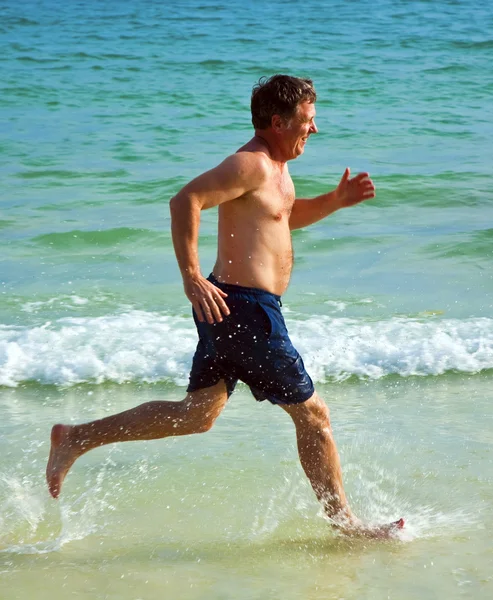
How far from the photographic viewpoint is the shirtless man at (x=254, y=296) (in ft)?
11.1

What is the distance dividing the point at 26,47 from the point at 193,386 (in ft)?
64.4

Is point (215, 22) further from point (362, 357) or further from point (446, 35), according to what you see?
point (362, 357)

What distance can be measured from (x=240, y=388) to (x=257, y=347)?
6.65 ft

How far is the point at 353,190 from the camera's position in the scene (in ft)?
13.0

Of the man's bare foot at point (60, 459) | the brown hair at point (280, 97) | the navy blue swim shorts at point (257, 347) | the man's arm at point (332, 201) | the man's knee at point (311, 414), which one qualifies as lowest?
the man's bare foot at point (60, 459)

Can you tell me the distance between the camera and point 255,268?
139 inches

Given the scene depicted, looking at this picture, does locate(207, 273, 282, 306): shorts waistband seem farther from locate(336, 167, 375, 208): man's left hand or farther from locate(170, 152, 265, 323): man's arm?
locate(336, 167, 375, 208): man's left hand

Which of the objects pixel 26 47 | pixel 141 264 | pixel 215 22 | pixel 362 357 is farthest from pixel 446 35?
pixel 362 357

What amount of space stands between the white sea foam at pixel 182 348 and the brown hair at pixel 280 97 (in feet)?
7.92

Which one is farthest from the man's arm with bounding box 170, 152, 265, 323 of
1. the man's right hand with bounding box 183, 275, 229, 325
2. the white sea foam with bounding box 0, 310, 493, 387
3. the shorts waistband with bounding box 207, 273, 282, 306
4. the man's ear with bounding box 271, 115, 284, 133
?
the white sea foam with bounding box 0, 310, 493, 387

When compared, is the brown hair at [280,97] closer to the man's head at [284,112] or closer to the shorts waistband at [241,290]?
the man's head at [284,112]

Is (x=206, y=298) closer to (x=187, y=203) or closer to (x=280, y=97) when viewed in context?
(x=187, y=203)

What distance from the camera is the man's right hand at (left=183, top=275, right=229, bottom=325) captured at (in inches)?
133

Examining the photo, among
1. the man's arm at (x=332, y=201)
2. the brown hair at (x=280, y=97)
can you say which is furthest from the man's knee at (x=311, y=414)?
the brown hair at (x=280, y=97)
